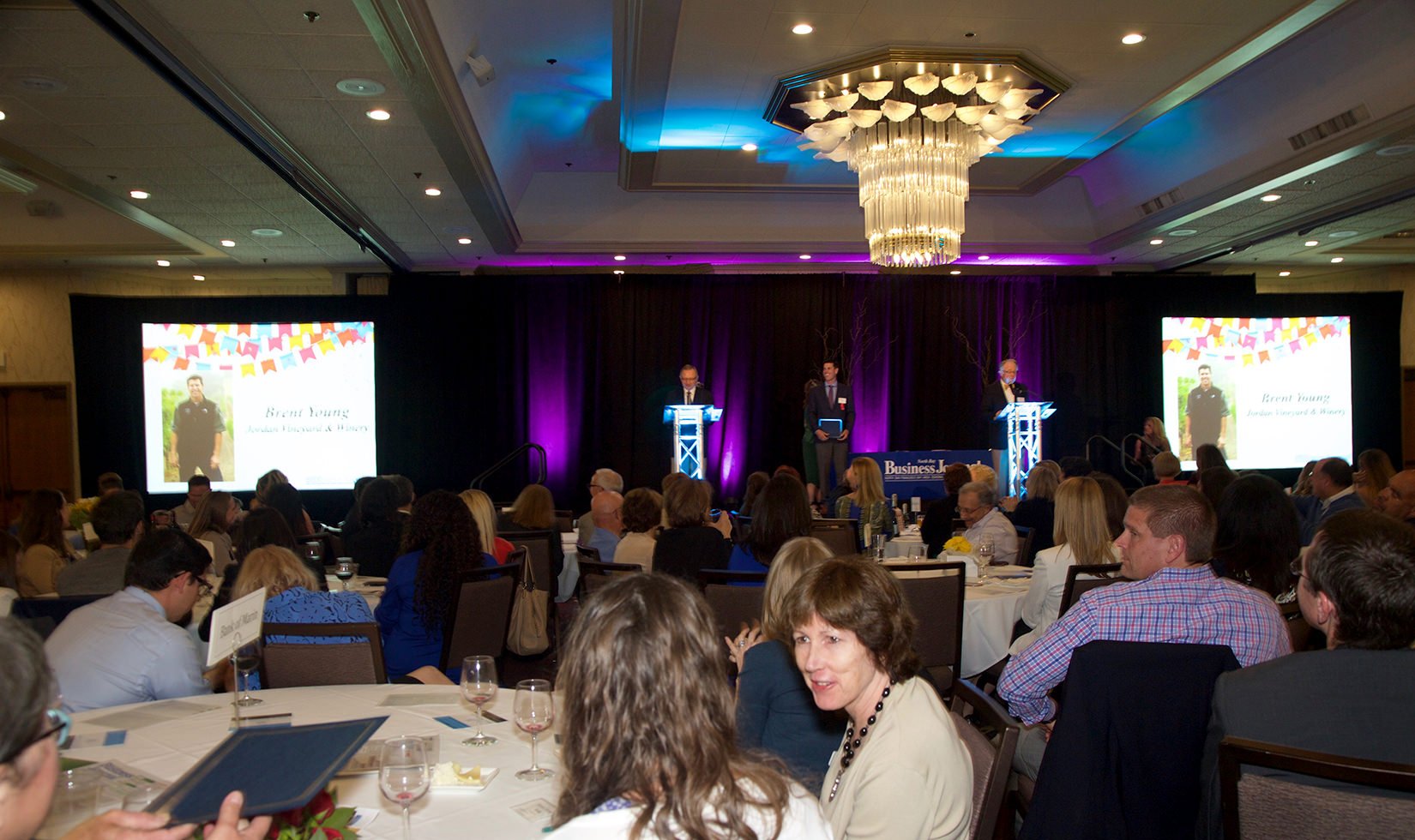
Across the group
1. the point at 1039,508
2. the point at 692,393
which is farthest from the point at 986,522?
the point at 692,393

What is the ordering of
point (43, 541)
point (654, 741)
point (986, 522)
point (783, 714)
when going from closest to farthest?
point (654, 741) → point (783, 714) → point (43, 541) → point (986, 522)

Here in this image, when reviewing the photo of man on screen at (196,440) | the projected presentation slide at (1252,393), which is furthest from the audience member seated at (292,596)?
the projected presentation slide at (1252,393)

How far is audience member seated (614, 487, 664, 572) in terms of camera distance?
222 inches

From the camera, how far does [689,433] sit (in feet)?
40.1

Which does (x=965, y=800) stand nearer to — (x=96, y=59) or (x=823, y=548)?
(x=823, y=548)

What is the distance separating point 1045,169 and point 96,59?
336 inches

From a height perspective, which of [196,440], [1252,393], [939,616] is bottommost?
[939,616]

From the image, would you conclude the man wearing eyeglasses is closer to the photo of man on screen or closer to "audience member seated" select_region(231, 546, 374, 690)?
"audience member seated" select_region(231, 546, 374, 690)

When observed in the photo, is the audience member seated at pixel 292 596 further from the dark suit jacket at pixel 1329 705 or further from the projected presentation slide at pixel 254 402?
the projected presentation slide at pixel 254 402

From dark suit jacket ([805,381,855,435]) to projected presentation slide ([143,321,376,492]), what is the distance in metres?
5.39

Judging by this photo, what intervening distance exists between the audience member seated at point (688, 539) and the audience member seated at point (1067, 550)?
150 centimetres

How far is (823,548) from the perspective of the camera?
9.46ft

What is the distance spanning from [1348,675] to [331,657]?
260 cm

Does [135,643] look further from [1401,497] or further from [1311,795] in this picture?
[1401,497]
